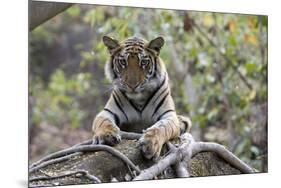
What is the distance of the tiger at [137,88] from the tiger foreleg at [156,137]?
2 centimetres

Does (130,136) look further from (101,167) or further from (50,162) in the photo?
(50,162)

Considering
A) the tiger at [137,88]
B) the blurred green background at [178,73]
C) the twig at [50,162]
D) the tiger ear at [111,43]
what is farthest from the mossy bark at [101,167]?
the blurred green background at [178,73]

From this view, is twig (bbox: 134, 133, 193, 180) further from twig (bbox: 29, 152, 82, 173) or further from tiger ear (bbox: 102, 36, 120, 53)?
tiger ear (bbox: 102, 36, 120, 53)

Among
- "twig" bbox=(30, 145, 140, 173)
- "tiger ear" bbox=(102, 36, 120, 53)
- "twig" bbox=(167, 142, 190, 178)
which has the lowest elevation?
"twig" bbox=(167, 142, 190, 178)

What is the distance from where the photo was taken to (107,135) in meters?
3.69

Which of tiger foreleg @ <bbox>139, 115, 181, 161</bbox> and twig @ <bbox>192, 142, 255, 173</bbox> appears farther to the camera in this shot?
twig @ <bbox>192, 142, 255, 173</bbox>

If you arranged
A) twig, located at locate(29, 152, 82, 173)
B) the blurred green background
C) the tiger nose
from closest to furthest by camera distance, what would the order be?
twig, located at locate(29, 152, 82, 173)
the tiger nose
the blurred green background

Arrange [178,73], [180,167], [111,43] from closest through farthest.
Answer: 1. [180,167]
2. [111,43]
3. [178,73]

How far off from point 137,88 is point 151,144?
0.49 m

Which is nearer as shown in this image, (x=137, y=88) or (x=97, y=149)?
(x=97, y=149)

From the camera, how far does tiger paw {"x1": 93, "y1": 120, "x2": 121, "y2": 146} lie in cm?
369

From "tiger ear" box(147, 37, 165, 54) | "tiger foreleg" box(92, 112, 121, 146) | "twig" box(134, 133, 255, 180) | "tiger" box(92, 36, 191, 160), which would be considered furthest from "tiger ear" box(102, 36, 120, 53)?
"twig" box(134, 133, 255, 180)

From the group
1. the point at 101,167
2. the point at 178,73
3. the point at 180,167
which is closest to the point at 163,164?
the point at 180,167

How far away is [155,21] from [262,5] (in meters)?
1.31
